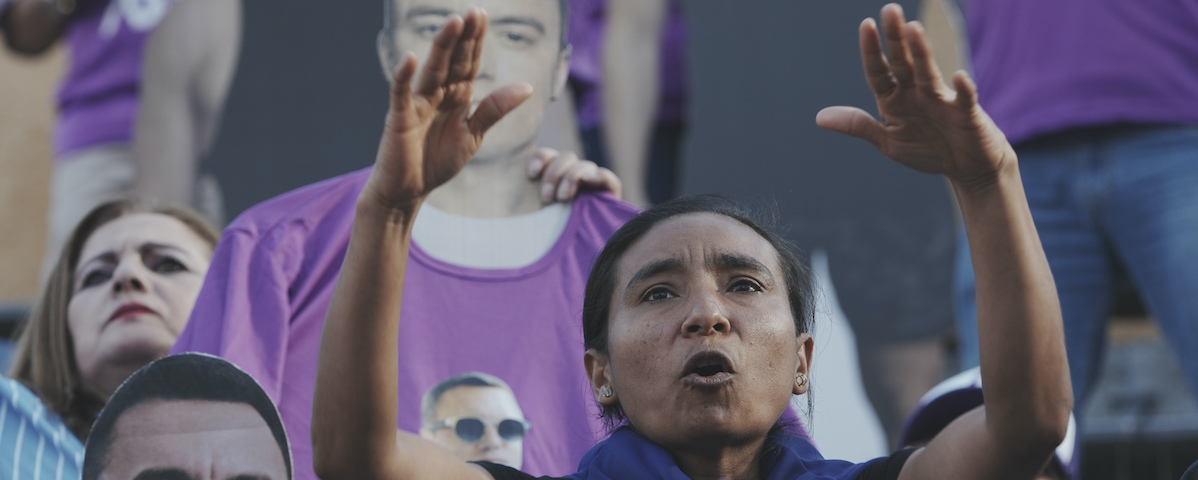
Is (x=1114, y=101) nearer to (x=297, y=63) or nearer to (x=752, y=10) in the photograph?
(x=752, y=10)

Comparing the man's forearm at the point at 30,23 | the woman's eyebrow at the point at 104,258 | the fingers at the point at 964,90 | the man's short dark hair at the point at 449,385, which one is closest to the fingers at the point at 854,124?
the fingers at the point at 964,90

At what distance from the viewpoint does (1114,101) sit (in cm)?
240

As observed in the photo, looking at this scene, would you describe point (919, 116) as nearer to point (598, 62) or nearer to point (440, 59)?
point (440, 59)

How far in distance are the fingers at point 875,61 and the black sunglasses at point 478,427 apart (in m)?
0.90

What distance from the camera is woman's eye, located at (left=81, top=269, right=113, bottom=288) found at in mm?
2330

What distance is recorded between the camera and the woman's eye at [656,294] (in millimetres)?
1552

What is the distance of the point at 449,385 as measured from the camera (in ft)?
6.66

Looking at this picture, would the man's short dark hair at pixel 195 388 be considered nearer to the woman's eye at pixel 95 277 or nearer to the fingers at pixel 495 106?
the fingers at pixel 495 106

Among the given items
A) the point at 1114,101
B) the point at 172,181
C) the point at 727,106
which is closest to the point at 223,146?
the point at 172,181

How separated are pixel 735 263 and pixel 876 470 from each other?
30cm

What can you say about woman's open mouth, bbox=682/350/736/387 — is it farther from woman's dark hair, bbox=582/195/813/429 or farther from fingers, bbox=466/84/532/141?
fingers, bbox=466/84/532/141

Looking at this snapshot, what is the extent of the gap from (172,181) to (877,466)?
6.62ft

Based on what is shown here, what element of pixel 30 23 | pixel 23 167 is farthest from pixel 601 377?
pixel 23 167

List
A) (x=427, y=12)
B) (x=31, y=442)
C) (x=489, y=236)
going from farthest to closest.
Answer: (x=427, y=12) < (x=489, y=236) < (x=31, y=442)
